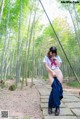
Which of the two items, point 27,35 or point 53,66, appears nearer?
point 53,66

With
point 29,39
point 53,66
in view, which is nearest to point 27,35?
point 29,39

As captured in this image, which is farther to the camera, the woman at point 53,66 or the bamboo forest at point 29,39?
the bamboo forest at point 29,39

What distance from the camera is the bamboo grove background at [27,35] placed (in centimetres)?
1242

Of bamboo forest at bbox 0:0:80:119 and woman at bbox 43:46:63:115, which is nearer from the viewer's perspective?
woman at bbox 43:46:63:115

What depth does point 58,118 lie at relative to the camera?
4.52 m

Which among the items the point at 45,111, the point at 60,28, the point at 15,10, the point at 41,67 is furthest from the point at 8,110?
the point at 41,67

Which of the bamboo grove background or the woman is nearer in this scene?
the woman

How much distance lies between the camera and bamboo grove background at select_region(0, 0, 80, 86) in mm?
12422

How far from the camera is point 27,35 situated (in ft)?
44.5

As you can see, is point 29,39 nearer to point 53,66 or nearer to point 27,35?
point 27,35

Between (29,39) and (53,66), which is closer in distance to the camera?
(53,66)

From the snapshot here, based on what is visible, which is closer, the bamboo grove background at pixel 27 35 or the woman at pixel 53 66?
the woman at pixel 53 66

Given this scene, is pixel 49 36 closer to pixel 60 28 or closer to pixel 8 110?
pixel 60 28

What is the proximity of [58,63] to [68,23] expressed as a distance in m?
17.5
